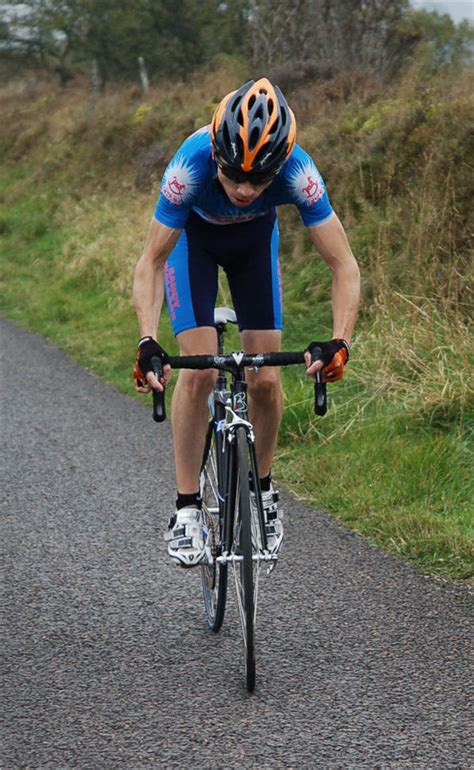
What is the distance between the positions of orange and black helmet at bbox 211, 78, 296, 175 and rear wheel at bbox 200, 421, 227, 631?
1129mm

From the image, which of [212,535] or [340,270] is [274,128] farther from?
[212,535]

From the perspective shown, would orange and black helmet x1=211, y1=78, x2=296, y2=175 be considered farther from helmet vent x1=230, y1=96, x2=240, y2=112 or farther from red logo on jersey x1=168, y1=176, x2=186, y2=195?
red logo on jersey x1=168, y1=176, x2=186, y2=195

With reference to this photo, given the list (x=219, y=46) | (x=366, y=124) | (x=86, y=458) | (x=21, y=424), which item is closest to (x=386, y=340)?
(x=86, y=458)

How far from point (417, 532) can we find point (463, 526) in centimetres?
26

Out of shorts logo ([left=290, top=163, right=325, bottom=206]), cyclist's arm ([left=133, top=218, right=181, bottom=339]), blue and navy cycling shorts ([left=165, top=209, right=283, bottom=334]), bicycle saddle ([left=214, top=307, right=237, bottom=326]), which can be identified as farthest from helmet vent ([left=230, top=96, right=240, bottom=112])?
bicycle saddle ([left=214, top=307, right=237, bottom=326])

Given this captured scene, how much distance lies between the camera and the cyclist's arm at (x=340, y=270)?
4.09 meters

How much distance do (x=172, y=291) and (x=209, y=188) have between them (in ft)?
1.80

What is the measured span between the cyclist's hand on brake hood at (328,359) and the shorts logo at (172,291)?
93 cm

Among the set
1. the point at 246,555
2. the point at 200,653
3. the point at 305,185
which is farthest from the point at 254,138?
the point at 200,653

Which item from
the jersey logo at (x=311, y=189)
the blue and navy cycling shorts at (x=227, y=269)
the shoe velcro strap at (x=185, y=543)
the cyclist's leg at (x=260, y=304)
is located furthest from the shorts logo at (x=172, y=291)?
the shoe velcro strap at (x=185, y=543)

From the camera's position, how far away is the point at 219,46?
106 feet

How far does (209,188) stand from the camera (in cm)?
414

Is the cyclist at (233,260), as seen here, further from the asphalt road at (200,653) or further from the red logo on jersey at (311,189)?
the asphalt road at (200,653)

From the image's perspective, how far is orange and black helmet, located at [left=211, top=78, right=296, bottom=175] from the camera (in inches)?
147
